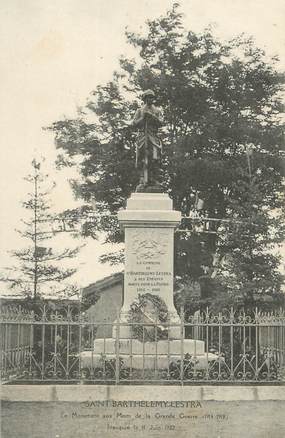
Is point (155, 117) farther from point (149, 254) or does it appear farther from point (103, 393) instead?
point (103, 393)

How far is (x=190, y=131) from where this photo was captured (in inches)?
1099

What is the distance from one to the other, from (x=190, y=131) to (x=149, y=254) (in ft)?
52.6

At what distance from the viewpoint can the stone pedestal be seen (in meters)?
12.4

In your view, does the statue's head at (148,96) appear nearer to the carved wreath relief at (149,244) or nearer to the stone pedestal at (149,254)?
the stone pedestal at (149,254)

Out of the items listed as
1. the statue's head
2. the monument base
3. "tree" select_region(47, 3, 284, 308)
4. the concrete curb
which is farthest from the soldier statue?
"tree" select_region(47, 3, 284, 308)

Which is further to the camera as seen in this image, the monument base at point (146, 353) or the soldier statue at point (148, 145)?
the soldier statue at point (148, 145)

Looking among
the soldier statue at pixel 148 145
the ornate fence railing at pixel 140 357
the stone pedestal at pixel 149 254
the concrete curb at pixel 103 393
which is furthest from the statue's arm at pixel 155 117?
the concrete curb at pixel 103 393

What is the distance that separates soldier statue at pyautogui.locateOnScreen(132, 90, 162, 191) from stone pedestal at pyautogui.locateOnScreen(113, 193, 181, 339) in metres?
0.94

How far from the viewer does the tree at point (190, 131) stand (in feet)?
87.6

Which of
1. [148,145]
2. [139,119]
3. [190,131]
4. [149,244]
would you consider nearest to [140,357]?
[149,244]

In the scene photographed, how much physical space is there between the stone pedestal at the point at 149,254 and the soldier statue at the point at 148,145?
94 centimetres

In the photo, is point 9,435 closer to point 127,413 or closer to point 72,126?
point 127,413

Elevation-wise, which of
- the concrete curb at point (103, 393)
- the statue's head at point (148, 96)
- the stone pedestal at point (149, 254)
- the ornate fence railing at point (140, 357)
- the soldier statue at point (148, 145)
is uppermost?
the statue's head at point (148, 96)

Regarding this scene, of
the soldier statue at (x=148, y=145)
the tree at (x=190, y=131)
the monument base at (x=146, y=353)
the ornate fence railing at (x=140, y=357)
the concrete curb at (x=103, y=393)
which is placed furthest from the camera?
the tree at (x=190, y=131)
